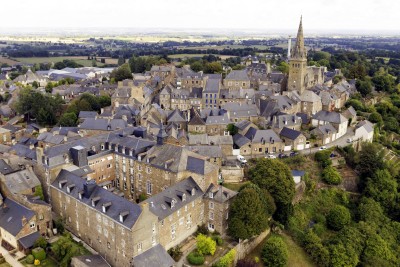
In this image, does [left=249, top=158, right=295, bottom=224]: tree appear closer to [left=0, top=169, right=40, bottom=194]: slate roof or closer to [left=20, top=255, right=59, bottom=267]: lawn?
[left=20, top=255, right=59, bottom=267]: lawn

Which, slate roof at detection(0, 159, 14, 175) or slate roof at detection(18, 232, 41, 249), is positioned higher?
slate roof at detection(0, 159, 14, 175)

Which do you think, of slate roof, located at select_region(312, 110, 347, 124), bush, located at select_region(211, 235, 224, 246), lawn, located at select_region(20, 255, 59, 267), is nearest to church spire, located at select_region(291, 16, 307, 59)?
slate roof, located at select_region(312, 110, 347, 124)

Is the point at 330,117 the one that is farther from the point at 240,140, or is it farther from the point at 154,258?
the point at 154,258

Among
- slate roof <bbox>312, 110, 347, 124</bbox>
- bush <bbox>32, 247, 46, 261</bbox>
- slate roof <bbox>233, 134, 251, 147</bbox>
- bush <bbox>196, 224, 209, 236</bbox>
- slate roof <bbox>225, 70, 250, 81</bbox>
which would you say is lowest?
bush <bbox>196, 224, 209, 236</bbox>

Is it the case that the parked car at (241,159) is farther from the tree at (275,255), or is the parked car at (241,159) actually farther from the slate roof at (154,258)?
the slate roof at (154,258)

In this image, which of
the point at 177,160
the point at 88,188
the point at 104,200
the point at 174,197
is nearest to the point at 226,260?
the point at 174,197

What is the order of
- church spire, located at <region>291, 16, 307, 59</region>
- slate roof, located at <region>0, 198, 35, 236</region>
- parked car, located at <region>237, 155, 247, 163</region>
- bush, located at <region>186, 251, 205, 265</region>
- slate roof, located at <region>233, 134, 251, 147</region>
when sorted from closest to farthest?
bush, located at <region>186, 251, 205, 265</region> < slate roof, located at <region>0, 198, 35, 236</region> < parked car, located at <region>237, 155, 247, 163</region> < slate roof, located at <region>233, 134, 251, 147</region> < church spire, located at <region>291, 16, 307, 59</region>
